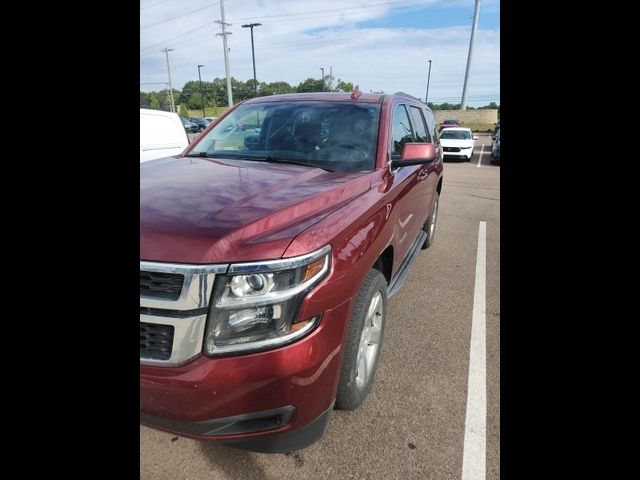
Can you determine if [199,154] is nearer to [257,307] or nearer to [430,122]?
[257,307]

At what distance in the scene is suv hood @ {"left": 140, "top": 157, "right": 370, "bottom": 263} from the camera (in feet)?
4.73

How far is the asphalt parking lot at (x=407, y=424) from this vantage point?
6.25ft

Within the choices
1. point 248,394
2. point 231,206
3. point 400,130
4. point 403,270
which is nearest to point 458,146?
point 400,130

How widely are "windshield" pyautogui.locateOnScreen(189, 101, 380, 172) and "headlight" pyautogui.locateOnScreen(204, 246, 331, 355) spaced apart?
4.33 feet

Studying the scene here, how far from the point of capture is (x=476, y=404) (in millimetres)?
2420

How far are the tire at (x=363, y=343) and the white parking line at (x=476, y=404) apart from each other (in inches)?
24.3

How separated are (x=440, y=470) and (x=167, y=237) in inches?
68.7

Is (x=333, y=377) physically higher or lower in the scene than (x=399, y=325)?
higher

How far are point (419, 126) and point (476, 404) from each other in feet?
9.77

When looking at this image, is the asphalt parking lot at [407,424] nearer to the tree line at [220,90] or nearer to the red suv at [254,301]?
the red suv at [254,301]

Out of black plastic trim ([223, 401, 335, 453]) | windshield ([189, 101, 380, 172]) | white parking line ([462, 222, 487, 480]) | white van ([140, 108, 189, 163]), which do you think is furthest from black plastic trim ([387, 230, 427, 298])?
white van ([140, 108, 189, 163])
